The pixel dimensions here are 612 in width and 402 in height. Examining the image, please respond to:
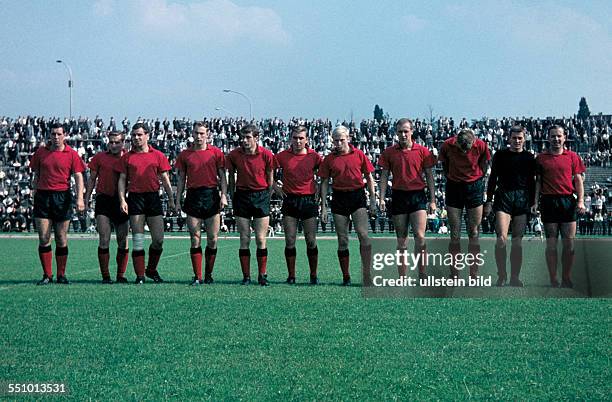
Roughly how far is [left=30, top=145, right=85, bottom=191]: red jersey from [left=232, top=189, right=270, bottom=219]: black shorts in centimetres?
232

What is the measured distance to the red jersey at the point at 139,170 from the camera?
12.0m

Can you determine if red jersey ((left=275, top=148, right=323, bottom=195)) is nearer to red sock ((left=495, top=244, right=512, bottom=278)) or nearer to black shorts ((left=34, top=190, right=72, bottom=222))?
red sock ((left=495, top=244, right=512, bottom=278))

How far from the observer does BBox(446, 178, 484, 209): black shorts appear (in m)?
11.3

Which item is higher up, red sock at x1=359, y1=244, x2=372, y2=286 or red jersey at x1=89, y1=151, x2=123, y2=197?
red jersey at x1=89, y1=151, x2=123, y2=197

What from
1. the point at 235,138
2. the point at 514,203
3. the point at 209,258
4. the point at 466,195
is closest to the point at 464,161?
the point at 466,195

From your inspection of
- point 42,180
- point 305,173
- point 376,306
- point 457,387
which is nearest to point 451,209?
point 305,173

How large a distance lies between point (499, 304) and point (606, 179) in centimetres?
3430

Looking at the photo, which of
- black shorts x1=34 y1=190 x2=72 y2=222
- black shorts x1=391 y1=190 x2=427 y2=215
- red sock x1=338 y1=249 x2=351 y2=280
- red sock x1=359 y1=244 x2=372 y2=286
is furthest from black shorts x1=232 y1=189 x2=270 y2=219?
black shorts x1=34 y1=190 x2=72 y2=222

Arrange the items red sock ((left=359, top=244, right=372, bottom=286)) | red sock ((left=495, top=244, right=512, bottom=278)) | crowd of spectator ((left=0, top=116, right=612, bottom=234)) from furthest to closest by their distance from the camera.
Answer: crowd of spectator ((left=0, top=116, right=612, bottom=234))
red sock ((left=495, top=244, right=512, bottom=278))
red sock ((left=359, top=244, right=372, bottom=286))

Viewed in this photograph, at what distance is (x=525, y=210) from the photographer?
→ 11.4 m

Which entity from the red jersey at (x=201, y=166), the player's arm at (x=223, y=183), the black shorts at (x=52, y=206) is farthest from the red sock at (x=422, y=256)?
the black shorts at (x=52, y=206)

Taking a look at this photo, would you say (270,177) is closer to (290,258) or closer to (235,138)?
(290,258)

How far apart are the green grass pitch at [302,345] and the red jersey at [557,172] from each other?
5.15ft

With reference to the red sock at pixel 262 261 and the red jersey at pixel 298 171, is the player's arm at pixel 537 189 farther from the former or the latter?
the red sock at pixel 262 261
